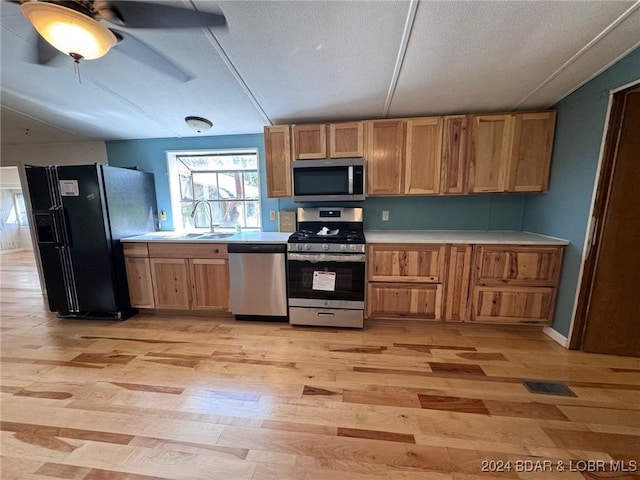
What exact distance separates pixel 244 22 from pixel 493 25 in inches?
56.4

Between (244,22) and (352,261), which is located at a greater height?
(244,22)

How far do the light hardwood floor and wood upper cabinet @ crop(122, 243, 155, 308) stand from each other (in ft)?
1.51

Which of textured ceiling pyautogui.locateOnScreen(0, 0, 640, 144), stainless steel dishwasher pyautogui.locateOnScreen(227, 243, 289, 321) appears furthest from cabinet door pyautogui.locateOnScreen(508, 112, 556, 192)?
stainless steel dishwasher pyautogui.locateOnScreen(227, 243, 289, 321)

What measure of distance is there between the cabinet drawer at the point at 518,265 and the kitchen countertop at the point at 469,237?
Result: 0.06 m

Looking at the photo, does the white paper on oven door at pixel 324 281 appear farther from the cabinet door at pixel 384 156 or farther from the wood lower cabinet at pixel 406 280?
the cabinet door at pixel 384 156

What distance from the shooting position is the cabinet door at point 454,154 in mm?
Result: 2420

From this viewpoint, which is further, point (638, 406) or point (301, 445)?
point (638, 406)

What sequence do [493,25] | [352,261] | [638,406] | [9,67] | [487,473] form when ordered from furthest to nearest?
1. [352,261]
2. [9,67]
3. [638,406]
4. [493,25]
5. [487,473]

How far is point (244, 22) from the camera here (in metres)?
1.46

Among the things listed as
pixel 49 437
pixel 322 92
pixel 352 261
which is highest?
pixel 322 92

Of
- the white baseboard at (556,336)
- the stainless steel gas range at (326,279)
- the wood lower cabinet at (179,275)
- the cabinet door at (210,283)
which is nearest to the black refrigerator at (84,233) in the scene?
the wood lower cabinet at (179,275)

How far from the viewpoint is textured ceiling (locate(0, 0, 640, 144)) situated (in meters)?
1.39

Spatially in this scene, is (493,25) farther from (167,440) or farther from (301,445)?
(167,440)

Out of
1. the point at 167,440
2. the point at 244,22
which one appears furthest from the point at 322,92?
the point at 167,440
